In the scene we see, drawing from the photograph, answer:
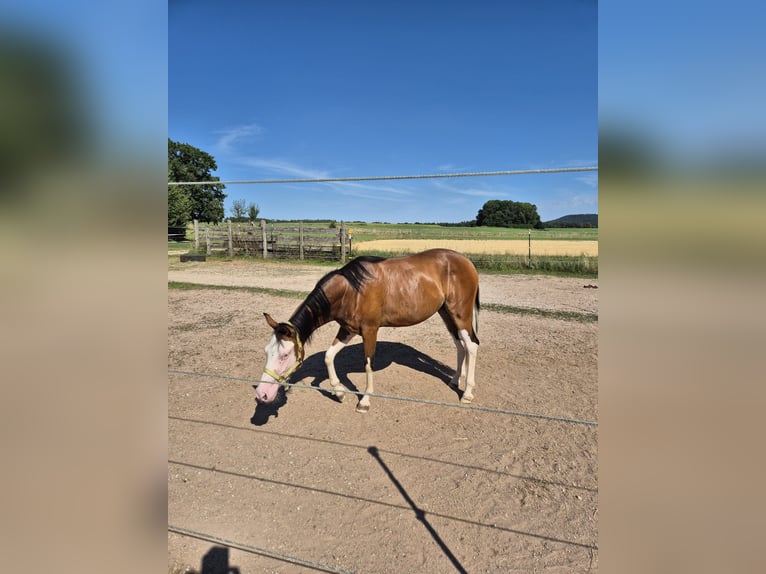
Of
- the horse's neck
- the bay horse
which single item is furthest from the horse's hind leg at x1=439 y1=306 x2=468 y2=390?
the horse's neck

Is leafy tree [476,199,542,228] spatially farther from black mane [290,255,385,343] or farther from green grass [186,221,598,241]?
black mane [290,255,385,343]

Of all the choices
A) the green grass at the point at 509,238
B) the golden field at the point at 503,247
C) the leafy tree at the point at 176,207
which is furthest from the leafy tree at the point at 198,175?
the golden field at the point at 503,247

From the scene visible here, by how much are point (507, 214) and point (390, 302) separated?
1676 centimetres

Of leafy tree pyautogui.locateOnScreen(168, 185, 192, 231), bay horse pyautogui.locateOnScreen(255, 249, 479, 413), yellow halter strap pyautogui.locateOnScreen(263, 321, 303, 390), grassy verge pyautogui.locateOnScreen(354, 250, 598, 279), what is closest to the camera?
yellow halter strap pyautogui.locateOnScreen(263, 321, 303, 390)

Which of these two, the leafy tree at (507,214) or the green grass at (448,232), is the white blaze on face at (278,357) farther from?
the leafy tree at (507,214)

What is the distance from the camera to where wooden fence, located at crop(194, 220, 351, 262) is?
17312mm

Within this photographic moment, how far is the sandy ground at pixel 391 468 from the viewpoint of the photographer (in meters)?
2.29

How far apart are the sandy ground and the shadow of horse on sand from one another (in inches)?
1.3

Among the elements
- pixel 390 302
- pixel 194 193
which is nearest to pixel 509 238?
pixel 390 302

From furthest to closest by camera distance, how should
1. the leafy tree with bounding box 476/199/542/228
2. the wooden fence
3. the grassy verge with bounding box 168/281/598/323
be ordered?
the leafy tree with bounding box 476/199/542/228, the wooden fence, the grassy verge with bounding box 168/281/598/323
